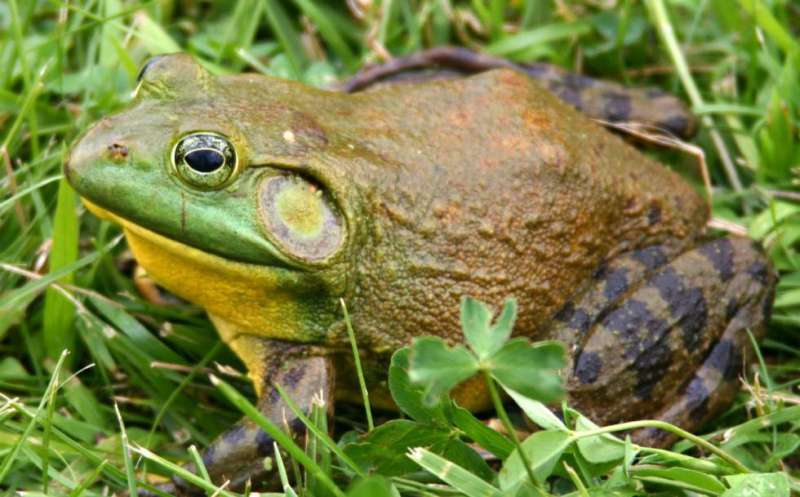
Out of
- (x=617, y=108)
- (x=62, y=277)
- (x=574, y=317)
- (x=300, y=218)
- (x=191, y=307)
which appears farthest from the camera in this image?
(x=617, y=108)

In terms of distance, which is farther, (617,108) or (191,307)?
(617,108)

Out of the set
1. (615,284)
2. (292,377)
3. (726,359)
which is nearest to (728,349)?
(726,359)

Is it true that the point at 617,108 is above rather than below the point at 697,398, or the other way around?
above

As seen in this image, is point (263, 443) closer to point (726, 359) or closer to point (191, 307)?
point (191, 307)

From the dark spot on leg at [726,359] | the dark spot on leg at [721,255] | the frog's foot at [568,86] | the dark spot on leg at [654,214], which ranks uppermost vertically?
the frog's foot at [568,86]

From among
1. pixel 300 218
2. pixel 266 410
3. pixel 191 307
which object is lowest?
pixel 191 307

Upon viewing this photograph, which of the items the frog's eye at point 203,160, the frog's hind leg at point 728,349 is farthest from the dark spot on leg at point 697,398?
the frog's eye at point 203,160

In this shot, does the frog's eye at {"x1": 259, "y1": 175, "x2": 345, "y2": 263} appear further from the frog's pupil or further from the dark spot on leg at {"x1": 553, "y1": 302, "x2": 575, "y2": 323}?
the dark spot on leg at {"x1": 553, "y1": 302, "x2": 575, "y2": 323}

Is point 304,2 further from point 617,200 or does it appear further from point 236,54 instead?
point 617,200

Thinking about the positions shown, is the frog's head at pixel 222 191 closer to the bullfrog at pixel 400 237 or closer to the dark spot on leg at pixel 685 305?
the bullfrog at pixel 400 237
